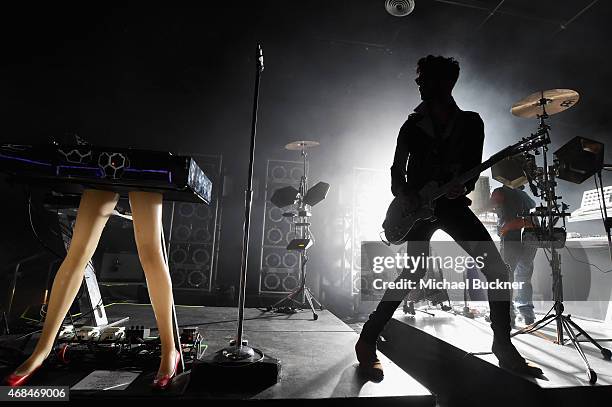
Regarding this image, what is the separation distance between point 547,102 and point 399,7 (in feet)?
6.86

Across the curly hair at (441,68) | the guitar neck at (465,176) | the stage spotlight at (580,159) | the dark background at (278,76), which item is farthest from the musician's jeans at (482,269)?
the dark background at (278,76)

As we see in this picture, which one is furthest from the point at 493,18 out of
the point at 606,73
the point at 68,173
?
the point at 68,173

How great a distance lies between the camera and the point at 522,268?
12.4 feet

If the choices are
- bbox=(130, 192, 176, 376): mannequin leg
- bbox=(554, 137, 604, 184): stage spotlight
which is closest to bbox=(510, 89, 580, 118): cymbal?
bbox=(554, 137, 604, 184): stage spotlight

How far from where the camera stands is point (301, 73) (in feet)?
18.4

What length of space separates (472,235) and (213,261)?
487 cm

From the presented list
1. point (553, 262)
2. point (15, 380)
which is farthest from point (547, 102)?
point (15, 380)

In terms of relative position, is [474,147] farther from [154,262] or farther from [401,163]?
[154,262]

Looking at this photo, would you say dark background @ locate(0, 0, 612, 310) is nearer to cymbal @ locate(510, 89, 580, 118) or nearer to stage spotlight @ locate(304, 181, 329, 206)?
cymbal @ locate(510, 89, 580, 118)

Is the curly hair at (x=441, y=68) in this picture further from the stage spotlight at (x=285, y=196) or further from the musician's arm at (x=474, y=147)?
the stage spotlight at (x=285, y=196)

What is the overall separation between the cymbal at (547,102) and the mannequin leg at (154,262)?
3.44 meters

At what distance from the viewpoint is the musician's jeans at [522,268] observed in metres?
3.67

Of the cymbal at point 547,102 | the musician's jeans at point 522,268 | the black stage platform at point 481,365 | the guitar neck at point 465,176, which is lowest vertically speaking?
the black stage platform at point 481,365

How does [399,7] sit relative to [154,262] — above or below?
above
